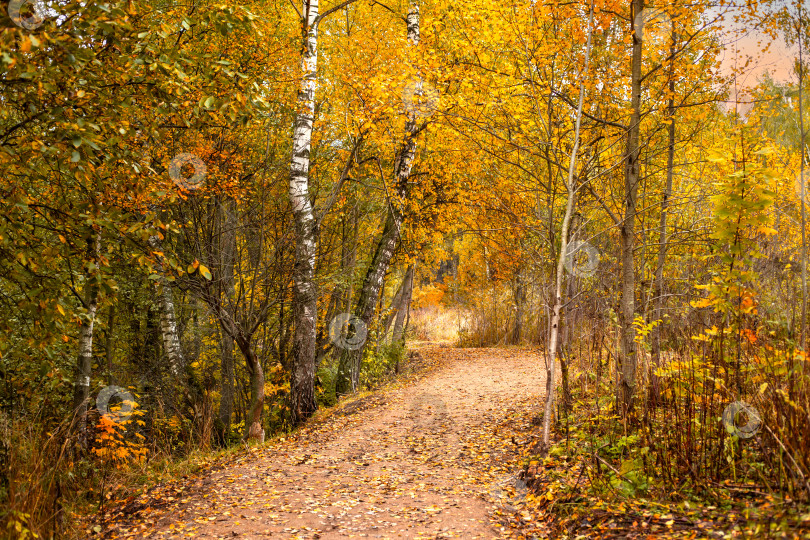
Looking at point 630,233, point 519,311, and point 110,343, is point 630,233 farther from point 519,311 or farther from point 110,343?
point 519,311

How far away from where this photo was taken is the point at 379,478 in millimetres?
5570

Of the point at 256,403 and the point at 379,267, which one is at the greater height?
the point at 379,267

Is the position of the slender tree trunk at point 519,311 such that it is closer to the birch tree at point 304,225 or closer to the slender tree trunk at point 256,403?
→ the birch tree at point 304,225

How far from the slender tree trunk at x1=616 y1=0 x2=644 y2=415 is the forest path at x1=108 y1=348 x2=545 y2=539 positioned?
147 cm

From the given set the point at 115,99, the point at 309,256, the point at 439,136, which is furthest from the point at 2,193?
the point at 439,136

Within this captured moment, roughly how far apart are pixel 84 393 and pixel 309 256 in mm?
3225

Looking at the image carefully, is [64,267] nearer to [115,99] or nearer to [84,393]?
[84,393]

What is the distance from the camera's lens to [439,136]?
1016 cm

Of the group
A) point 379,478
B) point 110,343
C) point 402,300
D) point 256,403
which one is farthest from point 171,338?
point 402,300

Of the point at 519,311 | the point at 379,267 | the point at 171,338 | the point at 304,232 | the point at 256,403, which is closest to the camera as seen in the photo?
the point at 256,403

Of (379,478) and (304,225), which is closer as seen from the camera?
(379,478)

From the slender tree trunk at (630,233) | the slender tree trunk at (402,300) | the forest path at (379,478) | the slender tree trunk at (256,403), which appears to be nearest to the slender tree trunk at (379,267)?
the forest path at (379,478)

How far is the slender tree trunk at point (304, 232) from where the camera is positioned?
756 cm

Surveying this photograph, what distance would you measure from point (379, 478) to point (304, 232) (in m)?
3.59
